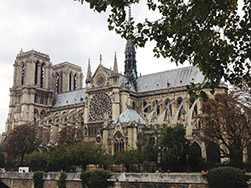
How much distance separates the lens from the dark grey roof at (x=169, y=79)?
2275 inches

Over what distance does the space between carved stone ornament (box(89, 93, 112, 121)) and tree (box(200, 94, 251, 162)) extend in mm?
24913

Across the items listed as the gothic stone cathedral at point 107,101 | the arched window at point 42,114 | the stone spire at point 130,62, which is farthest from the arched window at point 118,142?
the arched window at point 42,114

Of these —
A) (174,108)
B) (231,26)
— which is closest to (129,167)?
(174,108)

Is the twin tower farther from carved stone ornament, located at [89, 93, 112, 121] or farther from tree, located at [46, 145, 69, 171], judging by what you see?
tree, located at [46, 145, 69, 171]

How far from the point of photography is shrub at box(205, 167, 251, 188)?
19.7 m

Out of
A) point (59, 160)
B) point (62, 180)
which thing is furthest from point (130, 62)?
point (62, 180)

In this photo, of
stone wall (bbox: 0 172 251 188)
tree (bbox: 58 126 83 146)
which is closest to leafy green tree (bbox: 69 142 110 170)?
stone wall (bbox: 0 172 251 188)

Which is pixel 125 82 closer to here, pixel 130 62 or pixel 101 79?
pixel 101 79

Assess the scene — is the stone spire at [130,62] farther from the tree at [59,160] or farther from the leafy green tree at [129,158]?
the leafy green tree at [129,158]

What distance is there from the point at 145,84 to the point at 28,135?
25.1 m

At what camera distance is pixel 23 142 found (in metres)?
53.4

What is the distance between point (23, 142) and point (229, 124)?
35.7 meters

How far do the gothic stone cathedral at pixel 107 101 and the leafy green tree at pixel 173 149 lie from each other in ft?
16.4

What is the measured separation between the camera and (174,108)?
183 feet
